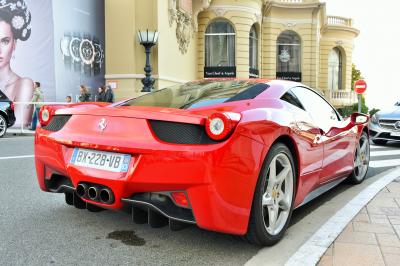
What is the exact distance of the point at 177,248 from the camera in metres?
3.26

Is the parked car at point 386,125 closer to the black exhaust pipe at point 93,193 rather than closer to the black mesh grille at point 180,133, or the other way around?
the black mesh grille at point 180,133

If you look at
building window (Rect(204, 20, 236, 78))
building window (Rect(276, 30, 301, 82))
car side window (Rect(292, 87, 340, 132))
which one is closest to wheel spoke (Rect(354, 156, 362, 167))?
car side window (Rect(292, 87, 340, 132))

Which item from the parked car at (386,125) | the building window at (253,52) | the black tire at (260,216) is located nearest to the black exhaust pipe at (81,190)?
the black tire at (260,216)

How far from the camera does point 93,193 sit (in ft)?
10.3

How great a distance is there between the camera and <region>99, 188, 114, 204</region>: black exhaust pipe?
10.0 ft

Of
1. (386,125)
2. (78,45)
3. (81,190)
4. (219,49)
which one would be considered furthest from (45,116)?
(219,49)

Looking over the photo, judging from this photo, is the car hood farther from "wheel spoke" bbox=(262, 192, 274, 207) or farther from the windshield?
"wheel spoke" bbox=(262, 192, 274, 207)

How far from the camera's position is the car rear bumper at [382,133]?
10.7 metres

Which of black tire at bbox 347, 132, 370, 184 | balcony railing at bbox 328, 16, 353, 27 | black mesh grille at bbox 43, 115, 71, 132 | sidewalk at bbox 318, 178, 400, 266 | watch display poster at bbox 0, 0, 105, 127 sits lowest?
sidewalk at bbox 318, 178, 400, 266

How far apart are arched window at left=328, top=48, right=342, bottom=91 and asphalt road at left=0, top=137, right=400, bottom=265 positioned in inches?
1480

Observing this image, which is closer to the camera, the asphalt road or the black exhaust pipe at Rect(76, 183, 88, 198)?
the asphalt road

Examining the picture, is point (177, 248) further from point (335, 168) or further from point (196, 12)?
point (196, 12)

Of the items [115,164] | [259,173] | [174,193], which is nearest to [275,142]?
[259,173]

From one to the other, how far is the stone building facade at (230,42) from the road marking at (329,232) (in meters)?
16.4
